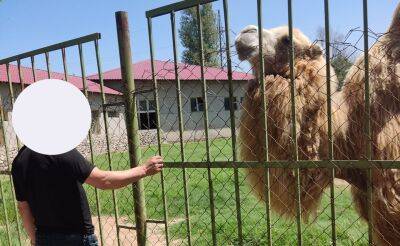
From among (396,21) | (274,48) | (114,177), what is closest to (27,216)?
(114,177)

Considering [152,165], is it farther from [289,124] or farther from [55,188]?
[289,124]

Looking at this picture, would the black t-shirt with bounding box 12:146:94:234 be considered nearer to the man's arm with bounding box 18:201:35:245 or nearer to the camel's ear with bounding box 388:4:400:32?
the man's arm with bounding box 18:201:35:245

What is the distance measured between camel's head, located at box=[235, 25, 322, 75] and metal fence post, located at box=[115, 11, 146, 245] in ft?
2.77

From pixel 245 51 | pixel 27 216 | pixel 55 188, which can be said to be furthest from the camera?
pixel 245 51

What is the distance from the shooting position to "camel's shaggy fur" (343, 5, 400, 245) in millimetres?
2879

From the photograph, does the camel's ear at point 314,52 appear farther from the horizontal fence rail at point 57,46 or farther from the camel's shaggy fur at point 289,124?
the horizontal fence rail at point 57,46

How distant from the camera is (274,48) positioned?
3.64 meters

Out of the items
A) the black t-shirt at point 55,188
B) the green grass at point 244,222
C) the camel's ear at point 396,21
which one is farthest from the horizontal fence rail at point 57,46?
the camel's ear at point 396,21

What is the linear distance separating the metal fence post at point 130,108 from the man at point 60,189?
2.11 ft

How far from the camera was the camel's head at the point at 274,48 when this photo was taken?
3354 mm

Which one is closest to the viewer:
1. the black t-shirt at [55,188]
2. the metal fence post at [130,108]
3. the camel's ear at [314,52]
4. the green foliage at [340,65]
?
the black t-shirt at [55,188]

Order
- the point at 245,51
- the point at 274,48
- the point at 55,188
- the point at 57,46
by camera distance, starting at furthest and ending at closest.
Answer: the point at 57,46, the point at 274,48, the point at 245,51, the point at 55,188

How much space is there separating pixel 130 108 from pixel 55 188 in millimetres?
997

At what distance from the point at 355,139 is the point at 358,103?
26 cm
